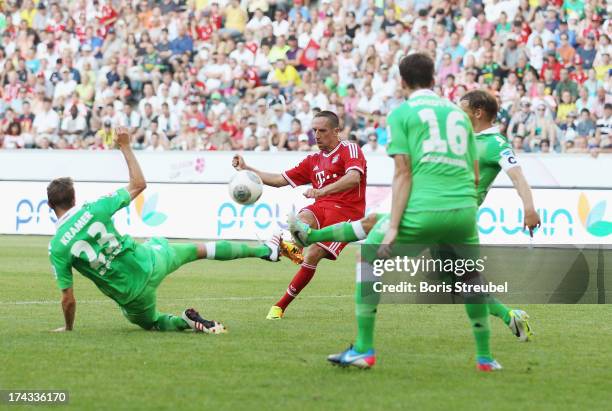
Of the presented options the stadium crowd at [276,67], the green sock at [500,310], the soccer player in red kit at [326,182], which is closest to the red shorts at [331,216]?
the soccer player in red kit at [326,182]

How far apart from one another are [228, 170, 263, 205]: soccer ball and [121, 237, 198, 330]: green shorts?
1.33 meters

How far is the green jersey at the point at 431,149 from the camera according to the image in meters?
7.80

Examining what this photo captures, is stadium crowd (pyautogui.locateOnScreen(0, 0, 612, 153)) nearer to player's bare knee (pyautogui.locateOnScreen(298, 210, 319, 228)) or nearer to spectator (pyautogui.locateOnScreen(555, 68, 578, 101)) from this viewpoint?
spectator (pyautogui.locateOnScreen(555, 68, 578, 101))

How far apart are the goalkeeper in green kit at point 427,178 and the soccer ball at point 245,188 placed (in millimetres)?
3712

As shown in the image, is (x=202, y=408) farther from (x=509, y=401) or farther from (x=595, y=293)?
A: (x=595, y=293)

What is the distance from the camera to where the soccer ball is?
11602 mm

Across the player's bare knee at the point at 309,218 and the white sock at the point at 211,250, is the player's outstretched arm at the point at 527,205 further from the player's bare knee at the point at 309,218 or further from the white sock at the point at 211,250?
the player's bare knee at the point at 309,218

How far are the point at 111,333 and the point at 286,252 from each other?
1.90 meters

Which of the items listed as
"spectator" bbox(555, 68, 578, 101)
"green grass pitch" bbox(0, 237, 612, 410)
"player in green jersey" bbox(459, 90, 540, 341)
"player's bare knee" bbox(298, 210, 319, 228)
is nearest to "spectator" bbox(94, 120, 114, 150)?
"spectator" bbox(555, 68, 578, 101)

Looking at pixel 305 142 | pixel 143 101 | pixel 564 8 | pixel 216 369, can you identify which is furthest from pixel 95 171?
pixel 216 369

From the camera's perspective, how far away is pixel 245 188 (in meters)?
11.6

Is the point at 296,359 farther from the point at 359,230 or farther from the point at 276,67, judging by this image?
the point at 276,67

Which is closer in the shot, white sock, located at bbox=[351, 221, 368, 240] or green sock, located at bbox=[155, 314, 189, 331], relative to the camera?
white sock, located at bbox=[351, 221, 368, 240]

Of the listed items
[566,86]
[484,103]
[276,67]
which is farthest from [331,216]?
[276,67]
